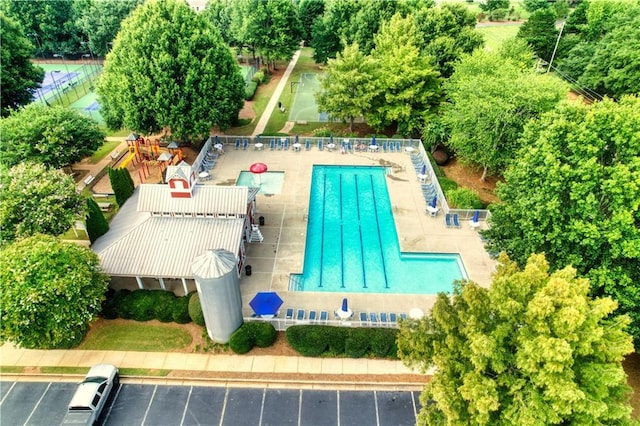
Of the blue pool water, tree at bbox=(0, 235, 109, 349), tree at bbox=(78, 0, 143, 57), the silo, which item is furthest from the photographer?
tree at bbox=(78, 0, 143, 57)

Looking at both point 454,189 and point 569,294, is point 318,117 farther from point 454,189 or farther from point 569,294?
point 569,294

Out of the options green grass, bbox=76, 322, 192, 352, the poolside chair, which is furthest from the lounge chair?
green grass, bbox=76, 322, 192, 352

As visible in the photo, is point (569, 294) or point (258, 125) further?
point (258, 125)

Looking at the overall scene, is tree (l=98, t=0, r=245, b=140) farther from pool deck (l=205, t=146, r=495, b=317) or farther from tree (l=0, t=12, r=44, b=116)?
tree (l=0, t=12, r=44, b=116)

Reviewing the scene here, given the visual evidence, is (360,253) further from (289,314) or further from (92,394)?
(92,394)

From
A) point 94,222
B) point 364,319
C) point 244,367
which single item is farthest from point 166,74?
point 364,319

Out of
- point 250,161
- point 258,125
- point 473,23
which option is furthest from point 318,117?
point 473,23

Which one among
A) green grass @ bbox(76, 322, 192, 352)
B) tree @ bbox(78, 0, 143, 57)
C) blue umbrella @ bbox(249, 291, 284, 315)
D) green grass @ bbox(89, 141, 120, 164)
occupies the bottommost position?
green grass @ bbox(76, 322, 192, 352)

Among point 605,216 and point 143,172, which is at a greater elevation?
point 605,216
